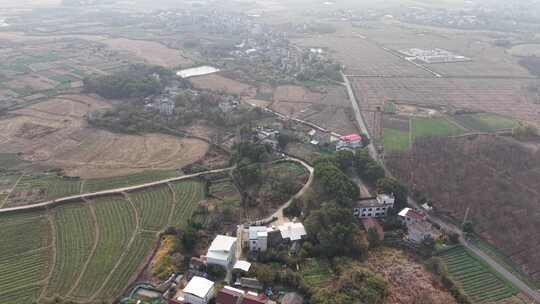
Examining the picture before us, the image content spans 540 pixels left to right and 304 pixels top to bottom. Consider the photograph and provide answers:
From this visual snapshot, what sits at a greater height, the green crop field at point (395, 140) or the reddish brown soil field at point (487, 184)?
the green crop field at point (395, 140)

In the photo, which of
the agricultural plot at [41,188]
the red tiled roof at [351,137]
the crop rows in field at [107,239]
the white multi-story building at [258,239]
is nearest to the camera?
the crop rows in field at [107,239]

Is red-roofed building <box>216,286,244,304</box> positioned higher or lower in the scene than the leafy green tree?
lower

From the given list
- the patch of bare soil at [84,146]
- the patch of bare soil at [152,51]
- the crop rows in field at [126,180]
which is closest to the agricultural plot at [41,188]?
the crop rows in field at [126,180]

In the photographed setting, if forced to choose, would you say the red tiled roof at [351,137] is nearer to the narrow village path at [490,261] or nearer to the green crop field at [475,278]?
the narrow village path at [490,261]

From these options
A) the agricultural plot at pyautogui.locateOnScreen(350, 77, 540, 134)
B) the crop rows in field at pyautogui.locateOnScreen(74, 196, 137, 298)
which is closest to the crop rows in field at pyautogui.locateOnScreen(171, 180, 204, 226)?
the crop rows in field at pyautogui.locateOnScreen(74, 196, 137, 298)

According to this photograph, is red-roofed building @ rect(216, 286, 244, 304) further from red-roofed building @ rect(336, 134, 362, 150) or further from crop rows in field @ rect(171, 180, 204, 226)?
red-roofed building @ rect(336, 134, 362, 150)

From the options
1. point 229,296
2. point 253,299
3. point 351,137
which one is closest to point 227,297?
point 229,296
